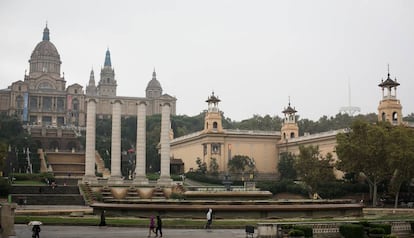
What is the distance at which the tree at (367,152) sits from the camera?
206 ft

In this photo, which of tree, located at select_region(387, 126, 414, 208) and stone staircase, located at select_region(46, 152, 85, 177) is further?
stone staircase, located at select_region(46, 152, 85, 177)

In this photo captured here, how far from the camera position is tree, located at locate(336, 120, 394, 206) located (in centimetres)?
6275

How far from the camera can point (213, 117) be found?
313 ft

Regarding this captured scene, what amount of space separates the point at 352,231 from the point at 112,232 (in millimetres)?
12251

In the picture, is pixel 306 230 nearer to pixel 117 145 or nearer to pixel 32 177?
pixel 117 145

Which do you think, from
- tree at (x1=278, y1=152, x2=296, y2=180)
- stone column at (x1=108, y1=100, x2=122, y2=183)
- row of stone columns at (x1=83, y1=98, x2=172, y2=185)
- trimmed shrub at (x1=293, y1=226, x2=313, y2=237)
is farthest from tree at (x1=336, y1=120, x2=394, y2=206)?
trimmed shrub at (x1=293, y1=226, x2=313, y2=237)

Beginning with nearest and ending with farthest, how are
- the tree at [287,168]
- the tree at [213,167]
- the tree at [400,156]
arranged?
1. the tree at [400,156]
2. the tree at [287,168]
3. the tree at [213,167]

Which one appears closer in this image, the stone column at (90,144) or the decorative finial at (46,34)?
the stone column at (90,144)

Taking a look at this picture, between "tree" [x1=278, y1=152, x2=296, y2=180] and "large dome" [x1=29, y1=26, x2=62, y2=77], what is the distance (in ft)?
368

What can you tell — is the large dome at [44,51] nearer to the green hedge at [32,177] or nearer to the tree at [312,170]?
the green hedge at [32,177]

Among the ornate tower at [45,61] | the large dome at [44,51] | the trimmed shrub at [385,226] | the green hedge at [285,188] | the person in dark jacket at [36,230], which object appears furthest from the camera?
the large dome at [44,51]

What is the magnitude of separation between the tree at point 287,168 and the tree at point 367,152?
21.7m

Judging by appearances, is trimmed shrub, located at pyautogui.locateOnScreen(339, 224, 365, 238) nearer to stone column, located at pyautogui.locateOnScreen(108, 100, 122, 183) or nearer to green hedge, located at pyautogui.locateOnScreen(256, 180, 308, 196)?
stone column, located at pyautogui.locateOnScreen(108, 100, 122, 183)

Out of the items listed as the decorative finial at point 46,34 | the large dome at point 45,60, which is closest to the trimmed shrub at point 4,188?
the large dome at point 45,60
